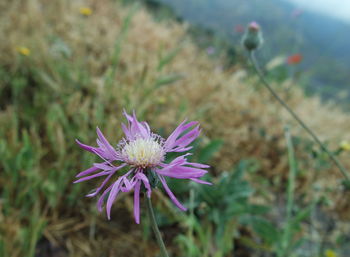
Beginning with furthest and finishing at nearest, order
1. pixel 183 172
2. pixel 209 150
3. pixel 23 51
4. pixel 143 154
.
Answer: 1. pixel 23 51
2. pixel 209 150
3. pixel 143 154
4. pixel 183 172

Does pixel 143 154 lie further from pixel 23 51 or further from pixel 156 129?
pixel 23 51

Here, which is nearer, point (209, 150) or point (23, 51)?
point (209, 150)

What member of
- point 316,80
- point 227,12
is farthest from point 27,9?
point 316,80

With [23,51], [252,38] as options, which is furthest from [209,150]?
[23,51]

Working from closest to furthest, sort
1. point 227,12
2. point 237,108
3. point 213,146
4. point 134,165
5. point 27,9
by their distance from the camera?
point 134,165
point 213,146
point 237,108
point 27,9
point 227,12

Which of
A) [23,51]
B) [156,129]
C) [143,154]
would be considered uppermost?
[23,51]

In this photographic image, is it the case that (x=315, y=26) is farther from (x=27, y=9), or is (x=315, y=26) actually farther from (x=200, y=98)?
(x=27, y=9)
